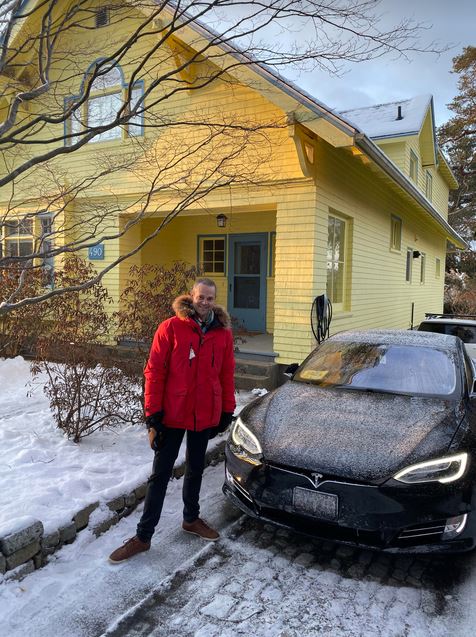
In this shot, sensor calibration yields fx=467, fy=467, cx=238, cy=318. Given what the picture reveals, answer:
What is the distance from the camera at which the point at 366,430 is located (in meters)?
3.21

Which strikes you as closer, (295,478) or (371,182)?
(295,478)

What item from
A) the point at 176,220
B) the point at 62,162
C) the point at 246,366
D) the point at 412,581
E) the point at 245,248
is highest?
the point at 62,162

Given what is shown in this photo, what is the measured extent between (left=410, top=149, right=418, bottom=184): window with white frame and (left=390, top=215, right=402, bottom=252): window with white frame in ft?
7.60

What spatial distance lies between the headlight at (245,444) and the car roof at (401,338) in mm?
1732

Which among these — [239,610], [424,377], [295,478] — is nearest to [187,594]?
[239,610]

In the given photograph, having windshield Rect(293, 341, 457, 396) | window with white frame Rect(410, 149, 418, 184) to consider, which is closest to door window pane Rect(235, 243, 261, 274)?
window with white frame Rect(410, 149, 418, 184)

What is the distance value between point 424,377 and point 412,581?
165cm

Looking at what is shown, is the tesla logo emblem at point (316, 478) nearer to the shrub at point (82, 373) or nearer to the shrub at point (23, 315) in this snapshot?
the shrub at point (82, 373)

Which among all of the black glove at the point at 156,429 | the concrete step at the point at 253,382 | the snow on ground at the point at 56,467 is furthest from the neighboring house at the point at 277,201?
the black glove at the point at 156,429

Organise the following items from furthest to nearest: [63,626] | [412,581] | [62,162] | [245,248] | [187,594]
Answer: [245,248] → [62,162] → [412,581] → [187,594] → [63,626]

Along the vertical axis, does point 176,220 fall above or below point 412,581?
Answer: above

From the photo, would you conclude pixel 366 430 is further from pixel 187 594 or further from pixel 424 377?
pixel 187 594

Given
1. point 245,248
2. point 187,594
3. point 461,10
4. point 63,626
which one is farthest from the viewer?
point 245,248

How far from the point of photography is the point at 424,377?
3971mm
